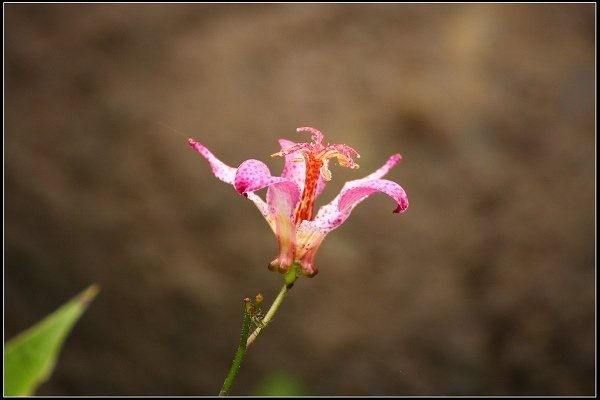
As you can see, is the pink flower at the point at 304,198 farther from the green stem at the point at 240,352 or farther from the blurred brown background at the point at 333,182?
the blurred brown background at the point at 333,182

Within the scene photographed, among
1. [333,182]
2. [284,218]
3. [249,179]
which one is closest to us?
[249,179]

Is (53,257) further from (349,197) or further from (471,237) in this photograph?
(349,197)

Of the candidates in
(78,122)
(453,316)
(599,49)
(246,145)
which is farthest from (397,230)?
(78,122)

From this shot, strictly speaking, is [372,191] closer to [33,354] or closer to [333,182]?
[33,354]

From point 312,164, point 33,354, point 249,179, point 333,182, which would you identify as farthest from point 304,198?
point 333,182

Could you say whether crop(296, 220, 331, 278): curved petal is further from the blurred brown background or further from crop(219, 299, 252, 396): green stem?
the blurred brown background

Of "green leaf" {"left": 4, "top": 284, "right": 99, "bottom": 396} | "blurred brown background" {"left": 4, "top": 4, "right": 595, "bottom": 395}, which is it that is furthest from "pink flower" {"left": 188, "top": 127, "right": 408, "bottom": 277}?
"blurred brown background" {"left": 4, "top": 4, "right": 595, "bottom": 395}

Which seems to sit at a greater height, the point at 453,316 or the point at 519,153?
the point at 519,153
